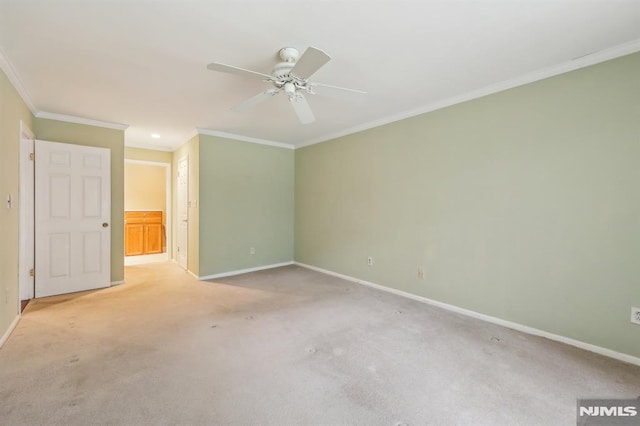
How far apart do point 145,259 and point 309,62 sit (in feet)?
19.7

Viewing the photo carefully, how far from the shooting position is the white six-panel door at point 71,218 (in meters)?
3.56

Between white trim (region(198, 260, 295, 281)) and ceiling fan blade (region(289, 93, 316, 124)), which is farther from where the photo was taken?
white trim (region(198, 260, 295, 281))

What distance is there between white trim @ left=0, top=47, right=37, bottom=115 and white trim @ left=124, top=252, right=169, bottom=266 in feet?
11.0

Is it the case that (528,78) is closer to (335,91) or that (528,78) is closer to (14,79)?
(335,91)

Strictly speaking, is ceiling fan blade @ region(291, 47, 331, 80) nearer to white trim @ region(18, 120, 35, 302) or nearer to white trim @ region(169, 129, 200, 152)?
white trim @ region(169, 129, 200, 152)

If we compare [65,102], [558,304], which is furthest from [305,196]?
[558,304]

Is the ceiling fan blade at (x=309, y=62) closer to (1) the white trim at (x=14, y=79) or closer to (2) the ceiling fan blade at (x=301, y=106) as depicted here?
(2) the ceiling fan blade at (x=301, y=106)

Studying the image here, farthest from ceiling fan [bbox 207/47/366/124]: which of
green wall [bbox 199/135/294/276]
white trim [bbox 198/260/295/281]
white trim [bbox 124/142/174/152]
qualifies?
white trim [bbox 124/142/174/152]

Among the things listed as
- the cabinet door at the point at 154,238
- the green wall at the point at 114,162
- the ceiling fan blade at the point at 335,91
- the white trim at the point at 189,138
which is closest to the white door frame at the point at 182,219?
the white trim at the point at 189,138

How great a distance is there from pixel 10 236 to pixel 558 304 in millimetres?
5065

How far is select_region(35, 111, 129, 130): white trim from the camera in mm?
3646

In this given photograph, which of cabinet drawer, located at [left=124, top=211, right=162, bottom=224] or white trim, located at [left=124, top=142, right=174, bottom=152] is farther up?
white trim, located at [left=124, top=142, right=174, bottom=152]

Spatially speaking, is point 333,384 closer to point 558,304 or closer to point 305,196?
point 558,304

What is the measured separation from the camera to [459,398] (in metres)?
1.77
